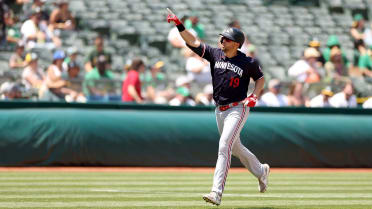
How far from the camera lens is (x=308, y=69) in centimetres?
1581

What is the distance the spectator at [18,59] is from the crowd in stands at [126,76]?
0.06 feet

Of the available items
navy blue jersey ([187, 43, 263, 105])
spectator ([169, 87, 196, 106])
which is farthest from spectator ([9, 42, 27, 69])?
navy blue jersey ([187, 43, 263, 105])

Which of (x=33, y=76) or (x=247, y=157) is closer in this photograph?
(x=247, y=157)

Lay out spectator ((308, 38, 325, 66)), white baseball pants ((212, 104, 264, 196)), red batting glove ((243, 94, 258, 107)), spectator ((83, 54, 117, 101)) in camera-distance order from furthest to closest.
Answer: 1. spectator ((308, 38, 325, 66))
2. spectator ((83, 54, 117, 101))
3. red batting glove ((243, 94, 258, 107))
4. white baseball pants ((212, 104, 264, 196))

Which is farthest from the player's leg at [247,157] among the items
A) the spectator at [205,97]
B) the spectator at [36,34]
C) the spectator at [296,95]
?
the spectator at [36,34]

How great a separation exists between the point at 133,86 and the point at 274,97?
8.61 ft

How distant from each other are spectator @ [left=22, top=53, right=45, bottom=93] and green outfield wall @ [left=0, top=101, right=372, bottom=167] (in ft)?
2.71

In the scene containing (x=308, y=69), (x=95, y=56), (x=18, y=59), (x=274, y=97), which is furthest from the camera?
(x=308, y=69)

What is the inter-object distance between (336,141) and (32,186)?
19.6 feet

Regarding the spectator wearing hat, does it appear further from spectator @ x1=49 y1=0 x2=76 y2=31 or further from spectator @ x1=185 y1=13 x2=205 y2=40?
spectator @ x1=185 y1=13 x2=205 y2=40

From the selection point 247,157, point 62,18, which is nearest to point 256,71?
point 247,157

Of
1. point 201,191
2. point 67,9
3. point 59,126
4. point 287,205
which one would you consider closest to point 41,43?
point 67,9

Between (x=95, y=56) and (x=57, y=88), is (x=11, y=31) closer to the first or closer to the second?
(x=95, y=56)

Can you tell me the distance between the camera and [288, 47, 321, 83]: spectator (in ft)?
51.4
